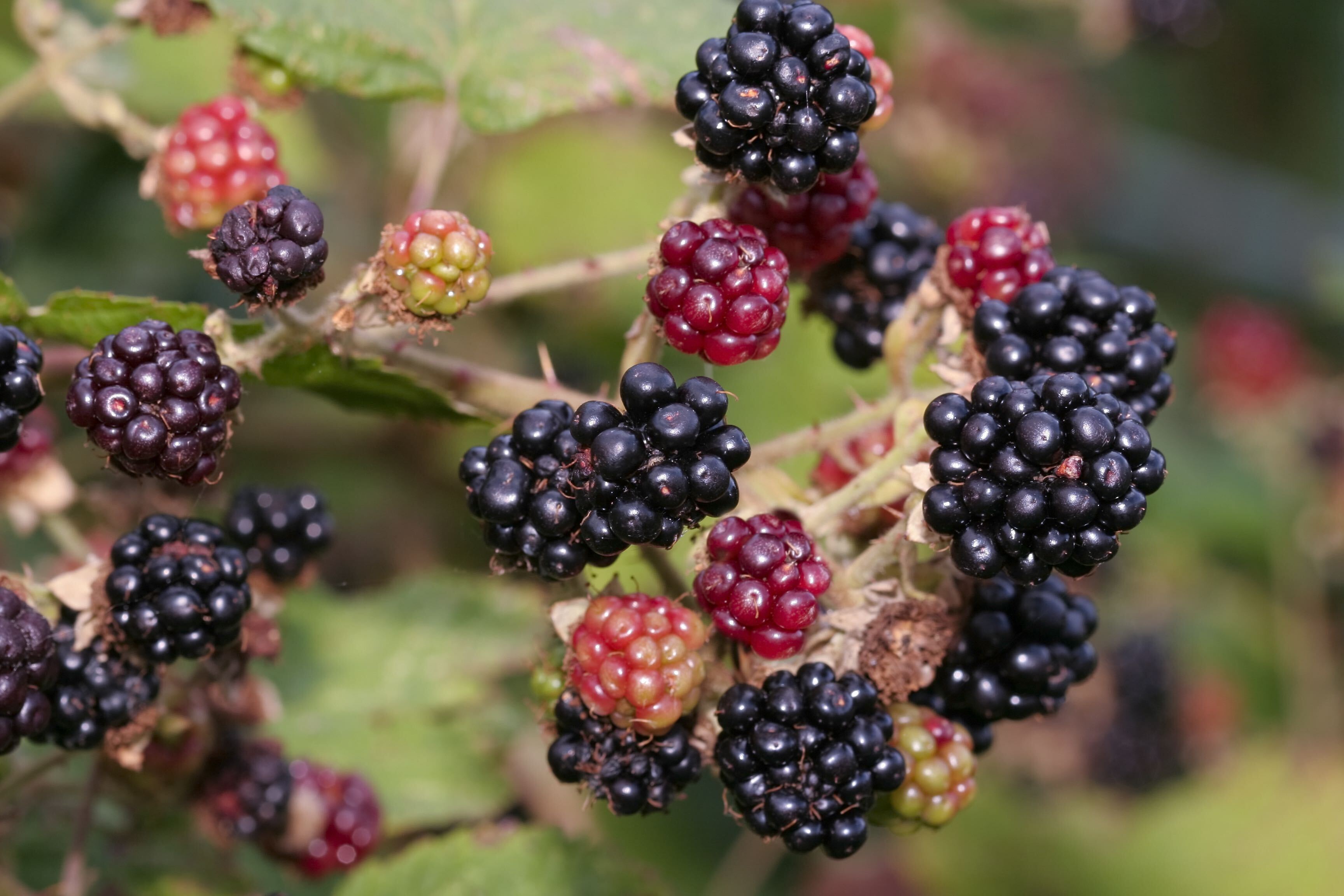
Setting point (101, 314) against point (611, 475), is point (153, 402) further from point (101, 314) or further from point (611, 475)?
point (611, 475)

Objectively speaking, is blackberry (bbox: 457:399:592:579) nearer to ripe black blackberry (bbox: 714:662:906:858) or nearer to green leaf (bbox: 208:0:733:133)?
ripe black blackberry (bbox: 714:662:906:858)

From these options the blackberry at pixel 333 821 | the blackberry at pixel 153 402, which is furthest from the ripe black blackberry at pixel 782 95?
the blackberry at pixel 333 821

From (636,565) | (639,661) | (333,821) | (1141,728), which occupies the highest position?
(639,661)

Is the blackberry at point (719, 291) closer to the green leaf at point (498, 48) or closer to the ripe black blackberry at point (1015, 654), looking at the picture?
the ripe black blackberry at point (1015, 654)

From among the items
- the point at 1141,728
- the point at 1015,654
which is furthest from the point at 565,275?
the point at 1141,728

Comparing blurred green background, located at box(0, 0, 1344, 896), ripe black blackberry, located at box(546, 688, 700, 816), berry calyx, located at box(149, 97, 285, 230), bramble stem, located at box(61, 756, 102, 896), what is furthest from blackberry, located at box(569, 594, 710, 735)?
berry calyx, located at box(149, 97, 285, 230)

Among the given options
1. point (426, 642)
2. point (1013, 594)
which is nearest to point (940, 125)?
point (426, 642)
